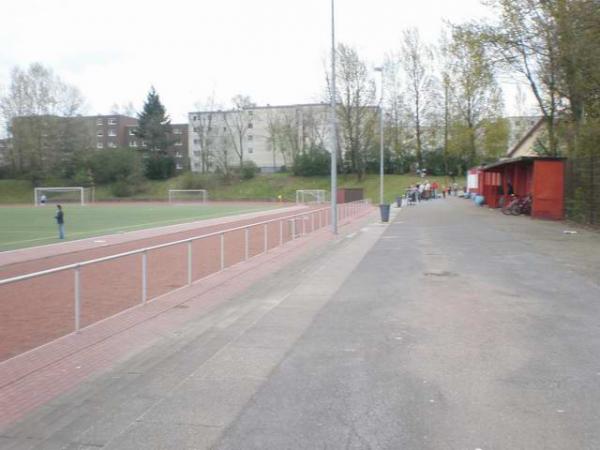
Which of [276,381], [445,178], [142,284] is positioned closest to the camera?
[276,381]

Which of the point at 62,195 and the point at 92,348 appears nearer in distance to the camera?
the point at 92,348

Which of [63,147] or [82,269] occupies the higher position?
[63,147]

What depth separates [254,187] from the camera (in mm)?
77688

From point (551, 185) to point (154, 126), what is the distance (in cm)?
7043

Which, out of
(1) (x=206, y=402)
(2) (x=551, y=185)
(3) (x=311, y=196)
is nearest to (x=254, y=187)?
(3) (x=311, y=196)

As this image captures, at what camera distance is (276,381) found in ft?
17.7

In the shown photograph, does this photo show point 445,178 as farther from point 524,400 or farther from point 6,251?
point 524,400

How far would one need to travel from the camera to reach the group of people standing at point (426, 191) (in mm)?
51375

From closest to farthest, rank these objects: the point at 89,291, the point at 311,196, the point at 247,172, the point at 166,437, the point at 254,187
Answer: the point at 166,437, the point at 89,291, the point at 311,196, the point at 254,187, the point at 247,172

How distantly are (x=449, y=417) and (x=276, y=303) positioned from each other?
5.07 meters

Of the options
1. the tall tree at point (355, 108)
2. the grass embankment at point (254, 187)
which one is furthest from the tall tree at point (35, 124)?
the tall tree at point (355, 108)

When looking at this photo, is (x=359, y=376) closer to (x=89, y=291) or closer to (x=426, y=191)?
(x=89, y=291)

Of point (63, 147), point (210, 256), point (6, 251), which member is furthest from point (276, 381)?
point (63, 147)

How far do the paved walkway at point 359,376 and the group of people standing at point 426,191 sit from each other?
40930mm
